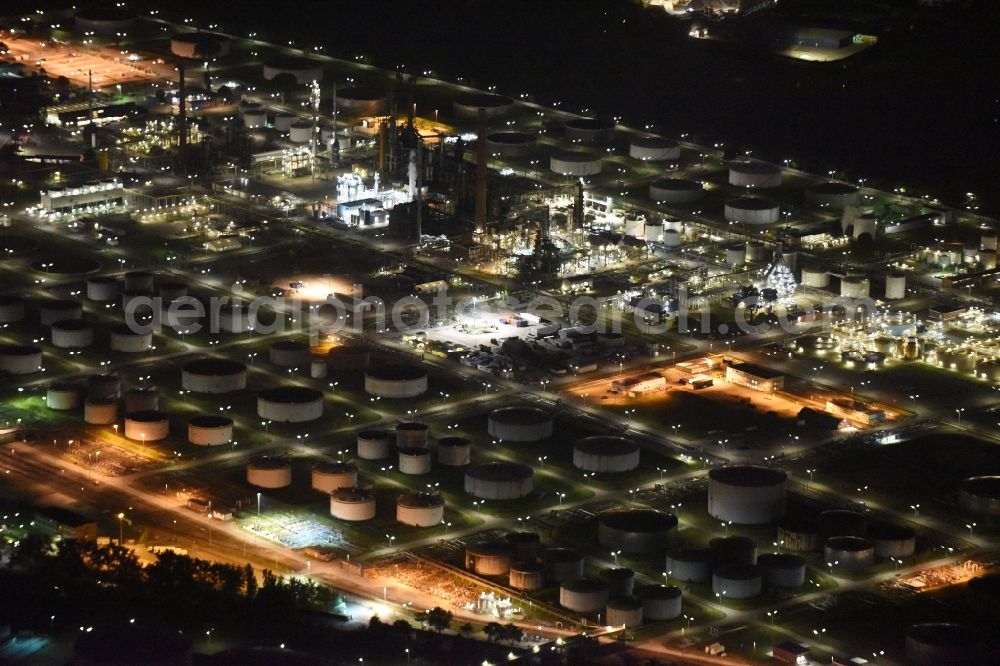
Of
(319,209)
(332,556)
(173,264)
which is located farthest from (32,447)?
(319,209)

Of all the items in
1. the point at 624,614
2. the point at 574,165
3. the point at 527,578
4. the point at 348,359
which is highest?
the point at 574,165

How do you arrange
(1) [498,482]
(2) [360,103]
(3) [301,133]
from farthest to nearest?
1. (2) [360,103]
2. (3) [301,133]
3. (1) [498,482]

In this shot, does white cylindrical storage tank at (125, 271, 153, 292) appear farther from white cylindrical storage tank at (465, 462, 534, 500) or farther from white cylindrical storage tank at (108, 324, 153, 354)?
white cylindrical storage tank at (465, 462, 534, 500)

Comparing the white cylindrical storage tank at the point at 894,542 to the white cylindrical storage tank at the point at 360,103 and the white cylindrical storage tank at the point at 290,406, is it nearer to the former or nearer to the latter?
the white cylindrical storage tank at the point at 290,406

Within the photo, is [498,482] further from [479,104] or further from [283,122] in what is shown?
[479,104]

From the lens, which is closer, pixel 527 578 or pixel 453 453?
pixel 527 578

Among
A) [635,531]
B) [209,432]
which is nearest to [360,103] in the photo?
[209,432]

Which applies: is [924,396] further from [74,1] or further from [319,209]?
[74,1]
